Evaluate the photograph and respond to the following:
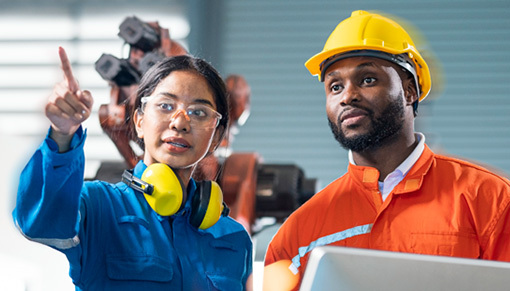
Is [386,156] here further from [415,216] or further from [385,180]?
[415,216]

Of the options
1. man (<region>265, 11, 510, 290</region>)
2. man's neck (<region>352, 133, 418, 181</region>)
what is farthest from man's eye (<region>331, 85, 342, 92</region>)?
man's neck (<region>352, 133, 418, 181</region>)

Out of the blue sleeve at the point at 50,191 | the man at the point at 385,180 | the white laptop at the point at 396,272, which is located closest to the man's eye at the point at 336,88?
the man at the point at 385,180

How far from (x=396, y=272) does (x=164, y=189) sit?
0.84 metres

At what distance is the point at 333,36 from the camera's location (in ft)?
7.54

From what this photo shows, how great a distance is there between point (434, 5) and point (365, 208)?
4390 millimetres

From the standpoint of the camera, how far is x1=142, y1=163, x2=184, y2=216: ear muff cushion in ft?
5.73

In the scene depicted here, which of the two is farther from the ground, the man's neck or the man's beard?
the man's beard

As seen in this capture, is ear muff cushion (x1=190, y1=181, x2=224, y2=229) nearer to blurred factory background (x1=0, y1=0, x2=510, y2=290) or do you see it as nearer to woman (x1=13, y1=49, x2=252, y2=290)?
woman (x1=13, y1=49, x2=252, y2=290)

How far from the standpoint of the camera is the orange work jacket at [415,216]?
2016 mm

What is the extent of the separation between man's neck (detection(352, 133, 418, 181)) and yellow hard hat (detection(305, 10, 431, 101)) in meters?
0.20

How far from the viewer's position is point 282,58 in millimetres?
6281

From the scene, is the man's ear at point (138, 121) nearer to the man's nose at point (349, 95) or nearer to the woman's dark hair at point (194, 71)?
the woman's dark hair at point (194, 71)

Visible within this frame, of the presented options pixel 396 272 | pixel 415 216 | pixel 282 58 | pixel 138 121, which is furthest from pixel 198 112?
pixel 282 58

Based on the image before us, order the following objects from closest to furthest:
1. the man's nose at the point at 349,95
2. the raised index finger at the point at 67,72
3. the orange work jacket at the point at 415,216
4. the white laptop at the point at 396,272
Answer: the white laptop at the point at 396,272 → the raised index finger at the point at 67,72 → the orange work jacket at the point at 415,216 → the man's nose at the point at 349,95
